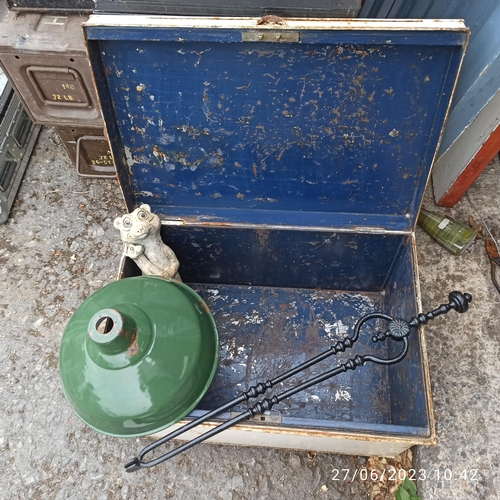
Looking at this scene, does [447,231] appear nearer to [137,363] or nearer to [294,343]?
[294,343]

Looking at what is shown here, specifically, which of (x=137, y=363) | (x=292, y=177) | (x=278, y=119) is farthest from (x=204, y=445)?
(x=278, y=119)

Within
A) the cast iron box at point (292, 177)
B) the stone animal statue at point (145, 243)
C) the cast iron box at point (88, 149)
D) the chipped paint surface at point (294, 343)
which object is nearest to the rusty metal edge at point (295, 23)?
the cast iron box at point (292, 177)

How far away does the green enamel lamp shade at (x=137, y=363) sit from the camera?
137 cm

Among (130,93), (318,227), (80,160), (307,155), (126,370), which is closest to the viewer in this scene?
(126,370)

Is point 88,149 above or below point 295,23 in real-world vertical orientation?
below

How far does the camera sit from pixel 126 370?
54.4 inches

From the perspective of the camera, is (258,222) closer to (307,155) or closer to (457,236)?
(307,155)

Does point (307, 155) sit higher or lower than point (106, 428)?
higher

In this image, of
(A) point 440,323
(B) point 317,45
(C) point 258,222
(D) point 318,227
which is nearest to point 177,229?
(C) point 258,222

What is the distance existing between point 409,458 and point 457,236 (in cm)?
119

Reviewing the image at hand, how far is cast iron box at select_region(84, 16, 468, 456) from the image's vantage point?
1.43 metres

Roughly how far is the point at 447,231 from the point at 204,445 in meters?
1.73

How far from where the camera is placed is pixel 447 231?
2.51 m

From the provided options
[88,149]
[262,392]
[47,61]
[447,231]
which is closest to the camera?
[262,392]
